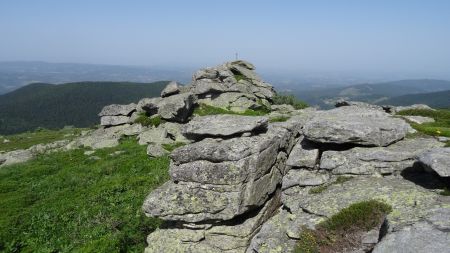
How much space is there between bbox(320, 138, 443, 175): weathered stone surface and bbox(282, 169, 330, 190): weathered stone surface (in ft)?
1.65

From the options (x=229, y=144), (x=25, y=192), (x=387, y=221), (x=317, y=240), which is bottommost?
(x=25, y=192)

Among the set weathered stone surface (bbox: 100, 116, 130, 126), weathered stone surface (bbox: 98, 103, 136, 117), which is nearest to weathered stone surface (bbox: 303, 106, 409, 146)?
weathered stone surface (bbox: 100, 116, 130, 126)

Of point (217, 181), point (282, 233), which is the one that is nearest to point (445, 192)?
point (282, 233)

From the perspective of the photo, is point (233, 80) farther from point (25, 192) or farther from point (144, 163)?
point (25, 192)

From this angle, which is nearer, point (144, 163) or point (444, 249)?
point (444, 249)

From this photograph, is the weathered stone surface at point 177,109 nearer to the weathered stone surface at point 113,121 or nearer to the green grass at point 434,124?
the weathered stone surface at point 113,121

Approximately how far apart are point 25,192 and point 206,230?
793 inches

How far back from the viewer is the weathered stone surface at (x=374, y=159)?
17.5 meters

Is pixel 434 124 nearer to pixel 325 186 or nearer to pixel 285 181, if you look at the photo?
pixel 325 186

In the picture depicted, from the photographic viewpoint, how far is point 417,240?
1150 cm

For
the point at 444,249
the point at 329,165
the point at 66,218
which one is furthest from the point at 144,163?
the point at 444,249

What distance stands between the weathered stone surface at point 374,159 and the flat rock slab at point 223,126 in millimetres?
3895

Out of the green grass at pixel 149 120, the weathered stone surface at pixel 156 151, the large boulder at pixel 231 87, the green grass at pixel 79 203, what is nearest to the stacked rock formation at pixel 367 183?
the green grass at pixel 79 203

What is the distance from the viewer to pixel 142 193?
26.9 m
